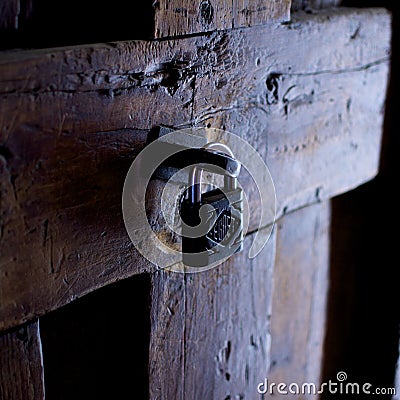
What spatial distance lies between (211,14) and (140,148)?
182 mm

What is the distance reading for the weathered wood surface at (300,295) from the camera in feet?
3.59

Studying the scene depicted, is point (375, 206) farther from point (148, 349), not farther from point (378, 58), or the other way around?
point (148, 349)

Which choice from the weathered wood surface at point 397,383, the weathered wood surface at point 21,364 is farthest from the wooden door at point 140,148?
the weathered wood surface at point 397,383

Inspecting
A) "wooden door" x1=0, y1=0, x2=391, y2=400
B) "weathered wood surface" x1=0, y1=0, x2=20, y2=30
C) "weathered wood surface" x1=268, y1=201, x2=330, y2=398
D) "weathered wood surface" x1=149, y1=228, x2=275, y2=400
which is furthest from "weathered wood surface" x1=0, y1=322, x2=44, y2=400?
"weathered wood surface" x1=268, y1=201, x2=330, y2=398

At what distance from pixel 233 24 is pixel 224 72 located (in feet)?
0.19

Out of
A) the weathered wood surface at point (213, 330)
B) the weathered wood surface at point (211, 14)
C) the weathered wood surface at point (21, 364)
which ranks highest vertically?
the weathered wood surface at point (211, 14)

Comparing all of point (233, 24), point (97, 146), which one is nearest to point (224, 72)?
point (233, 24)

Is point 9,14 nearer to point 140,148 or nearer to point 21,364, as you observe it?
point 140,148

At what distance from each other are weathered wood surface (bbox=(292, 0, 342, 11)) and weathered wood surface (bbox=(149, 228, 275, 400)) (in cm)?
36

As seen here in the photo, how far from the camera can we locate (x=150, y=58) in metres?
0.65

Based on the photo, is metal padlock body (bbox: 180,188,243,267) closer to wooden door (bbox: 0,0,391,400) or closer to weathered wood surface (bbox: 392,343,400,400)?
wooden door (bbox: 0,0,391,400)

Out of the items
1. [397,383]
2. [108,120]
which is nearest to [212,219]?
[108,120]

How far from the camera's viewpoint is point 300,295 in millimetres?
1156

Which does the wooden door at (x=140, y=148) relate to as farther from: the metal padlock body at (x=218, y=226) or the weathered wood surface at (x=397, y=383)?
the weathered wood surface at (x=397, y=383)
